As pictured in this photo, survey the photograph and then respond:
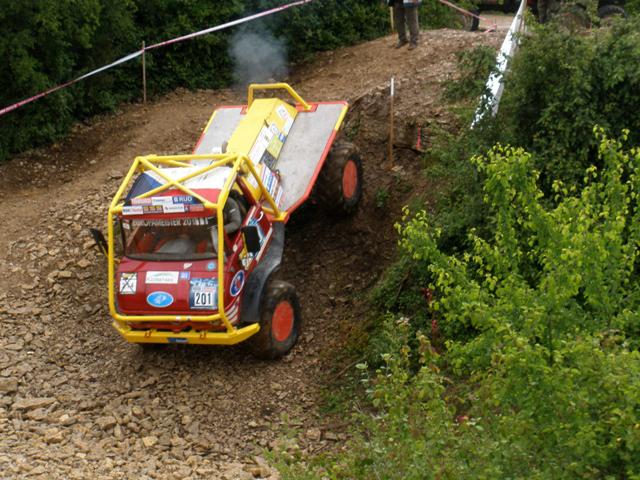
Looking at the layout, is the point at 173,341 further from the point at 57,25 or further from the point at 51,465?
the point at 57,25

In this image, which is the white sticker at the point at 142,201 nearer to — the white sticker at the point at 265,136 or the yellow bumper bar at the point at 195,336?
the yellow bumper bar at the point at 195,336

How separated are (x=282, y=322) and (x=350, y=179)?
2.69 metres

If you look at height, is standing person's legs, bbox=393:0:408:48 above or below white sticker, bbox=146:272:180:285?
above

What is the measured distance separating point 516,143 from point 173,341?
4581mm

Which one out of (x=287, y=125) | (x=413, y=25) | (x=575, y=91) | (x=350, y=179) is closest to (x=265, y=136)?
(x=287, y=125)

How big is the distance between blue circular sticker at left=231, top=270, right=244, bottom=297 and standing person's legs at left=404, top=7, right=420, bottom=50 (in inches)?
304

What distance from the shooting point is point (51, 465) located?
6.59 metres

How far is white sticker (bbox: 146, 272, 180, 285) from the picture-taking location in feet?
24.6

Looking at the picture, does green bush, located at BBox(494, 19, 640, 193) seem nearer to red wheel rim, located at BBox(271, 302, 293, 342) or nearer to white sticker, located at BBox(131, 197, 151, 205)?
red wheel rim, located at BBox(271, 302, 293, 342)

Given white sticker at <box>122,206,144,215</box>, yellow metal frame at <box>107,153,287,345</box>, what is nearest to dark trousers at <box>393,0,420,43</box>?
yellow metal frame at <box>107,153,287,345</box>

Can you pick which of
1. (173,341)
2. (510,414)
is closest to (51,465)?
(173,341)

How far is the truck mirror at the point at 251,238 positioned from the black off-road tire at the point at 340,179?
2390 millimetres

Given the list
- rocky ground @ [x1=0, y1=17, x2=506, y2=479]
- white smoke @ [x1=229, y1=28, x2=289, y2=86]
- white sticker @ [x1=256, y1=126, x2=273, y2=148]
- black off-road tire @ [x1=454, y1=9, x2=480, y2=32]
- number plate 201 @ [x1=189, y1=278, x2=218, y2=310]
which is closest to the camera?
rocky ground @ [x1=0, y1=17, x2=506, y2=479]

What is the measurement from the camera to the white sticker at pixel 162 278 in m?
7.50
